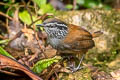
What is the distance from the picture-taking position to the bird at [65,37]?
4500 mm

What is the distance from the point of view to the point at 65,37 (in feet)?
15.3

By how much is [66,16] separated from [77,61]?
1.65 metres

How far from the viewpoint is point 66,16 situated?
6.29 metres

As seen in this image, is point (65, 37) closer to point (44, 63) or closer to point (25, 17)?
point (44, 63)

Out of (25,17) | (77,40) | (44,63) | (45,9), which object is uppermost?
(45,9)

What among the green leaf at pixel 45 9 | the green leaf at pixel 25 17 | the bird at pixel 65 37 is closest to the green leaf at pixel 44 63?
the bird at pixel 65 37

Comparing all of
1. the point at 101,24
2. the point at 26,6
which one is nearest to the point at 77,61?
the point at 101,24

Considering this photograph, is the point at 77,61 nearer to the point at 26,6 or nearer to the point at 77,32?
the point at 77,32

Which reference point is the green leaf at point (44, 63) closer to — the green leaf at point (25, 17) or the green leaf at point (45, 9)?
the green leaf at point (25, 17)

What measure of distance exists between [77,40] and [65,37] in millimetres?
233

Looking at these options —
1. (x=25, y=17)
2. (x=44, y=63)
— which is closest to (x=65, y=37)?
(x=44, y=63)

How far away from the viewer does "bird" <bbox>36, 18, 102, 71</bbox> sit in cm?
450

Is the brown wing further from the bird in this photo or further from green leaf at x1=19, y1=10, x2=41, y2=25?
green leaf at x1=19, y1=10, x2=41, y2=25

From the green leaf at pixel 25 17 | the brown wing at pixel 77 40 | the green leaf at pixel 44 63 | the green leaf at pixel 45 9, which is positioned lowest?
the green leaf at pixel 44 63
